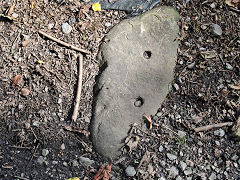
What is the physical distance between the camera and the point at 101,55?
3.09 m

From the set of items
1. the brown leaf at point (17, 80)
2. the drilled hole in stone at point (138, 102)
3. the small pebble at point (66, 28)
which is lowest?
the drilled hole in stone at point (138, 102)

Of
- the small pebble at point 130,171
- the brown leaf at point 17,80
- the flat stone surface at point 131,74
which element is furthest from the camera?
the brown leaf at point 17,80

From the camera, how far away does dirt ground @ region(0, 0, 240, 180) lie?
2.79 metres

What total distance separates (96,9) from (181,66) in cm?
109

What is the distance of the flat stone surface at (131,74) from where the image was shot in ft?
9.34

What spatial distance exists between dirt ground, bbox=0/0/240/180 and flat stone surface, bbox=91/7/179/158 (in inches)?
3.5

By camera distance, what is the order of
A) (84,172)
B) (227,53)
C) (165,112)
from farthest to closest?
(227,53), (165,112), (84,172)

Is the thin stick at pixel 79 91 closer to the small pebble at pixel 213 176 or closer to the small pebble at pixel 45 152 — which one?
the small pebble at pixel 45 152

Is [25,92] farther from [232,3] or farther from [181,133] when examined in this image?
[232,3]

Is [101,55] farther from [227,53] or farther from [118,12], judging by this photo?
[227,53]

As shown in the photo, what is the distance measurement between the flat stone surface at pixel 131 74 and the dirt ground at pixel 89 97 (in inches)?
3.5

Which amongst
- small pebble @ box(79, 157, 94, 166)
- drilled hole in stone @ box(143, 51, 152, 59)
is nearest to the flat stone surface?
drilled hole in stone @ box(143, 51, 152, 59)

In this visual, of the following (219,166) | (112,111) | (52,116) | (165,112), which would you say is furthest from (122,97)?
(219,166)

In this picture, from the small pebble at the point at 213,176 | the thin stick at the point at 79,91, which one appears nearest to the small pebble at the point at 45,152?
the thin stick at the point at 79,91
